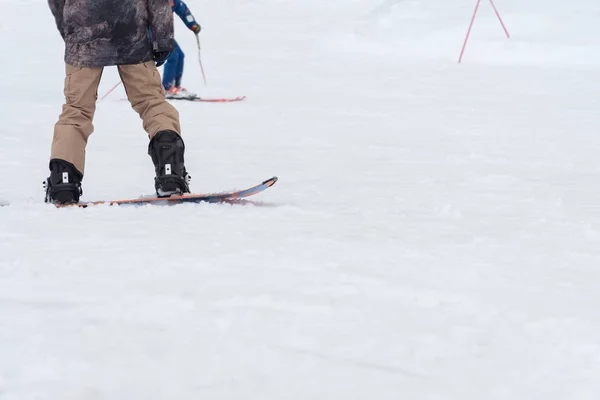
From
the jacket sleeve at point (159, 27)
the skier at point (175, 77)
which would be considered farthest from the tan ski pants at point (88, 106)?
the skier at point (175, 77)

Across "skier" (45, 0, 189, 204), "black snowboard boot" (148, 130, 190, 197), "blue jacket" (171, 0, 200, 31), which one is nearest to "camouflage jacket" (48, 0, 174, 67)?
"skier" (45, 0, 189, 204)

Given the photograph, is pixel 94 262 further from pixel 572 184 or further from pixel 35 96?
pixel 35 96

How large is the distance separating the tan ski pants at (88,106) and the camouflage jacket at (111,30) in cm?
7

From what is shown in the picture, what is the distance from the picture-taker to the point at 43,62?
1342 cm

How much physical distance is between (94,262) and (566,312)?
148cm

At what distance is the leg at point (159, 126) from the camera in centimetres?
375

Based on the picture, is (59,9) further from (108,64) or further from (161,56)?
(161,56)

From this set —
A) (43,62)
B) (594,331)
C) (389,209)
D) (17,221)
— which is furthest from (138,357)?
(43,62)

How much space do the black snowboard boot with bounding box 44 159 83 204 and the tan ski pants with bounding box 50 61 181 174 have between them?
0.03 m

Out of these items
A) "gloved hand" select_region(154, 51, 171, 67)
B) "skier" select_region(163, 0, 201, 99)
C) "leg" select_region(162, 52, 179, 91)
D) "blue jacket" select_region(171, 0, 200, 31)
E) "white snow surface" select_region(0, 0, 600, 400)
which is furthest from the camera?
"leg" select_region(162, 52, 179, 91)

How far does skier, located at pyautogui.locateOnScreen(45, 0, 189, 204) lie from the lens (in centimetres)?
371

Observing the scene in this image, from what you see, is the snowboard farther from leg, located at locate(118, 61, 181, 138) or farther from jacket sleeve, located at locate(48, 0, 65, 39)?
jacket sleeve, located at locate(48, 0, 65, 39)

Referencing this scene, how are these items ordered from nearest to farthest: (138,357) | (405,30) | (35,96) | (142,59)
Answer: (138,357), (142,59), (35,96), (405,30)

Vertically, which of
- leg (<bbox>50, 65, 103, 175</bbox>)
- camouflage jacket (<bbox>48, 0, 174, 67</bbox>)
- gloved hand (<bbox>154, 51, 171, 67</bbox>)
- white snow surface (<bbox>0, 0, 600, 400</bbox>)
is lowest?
white snow surface (<bbox>0, 0, 600, 400</bbox>)
